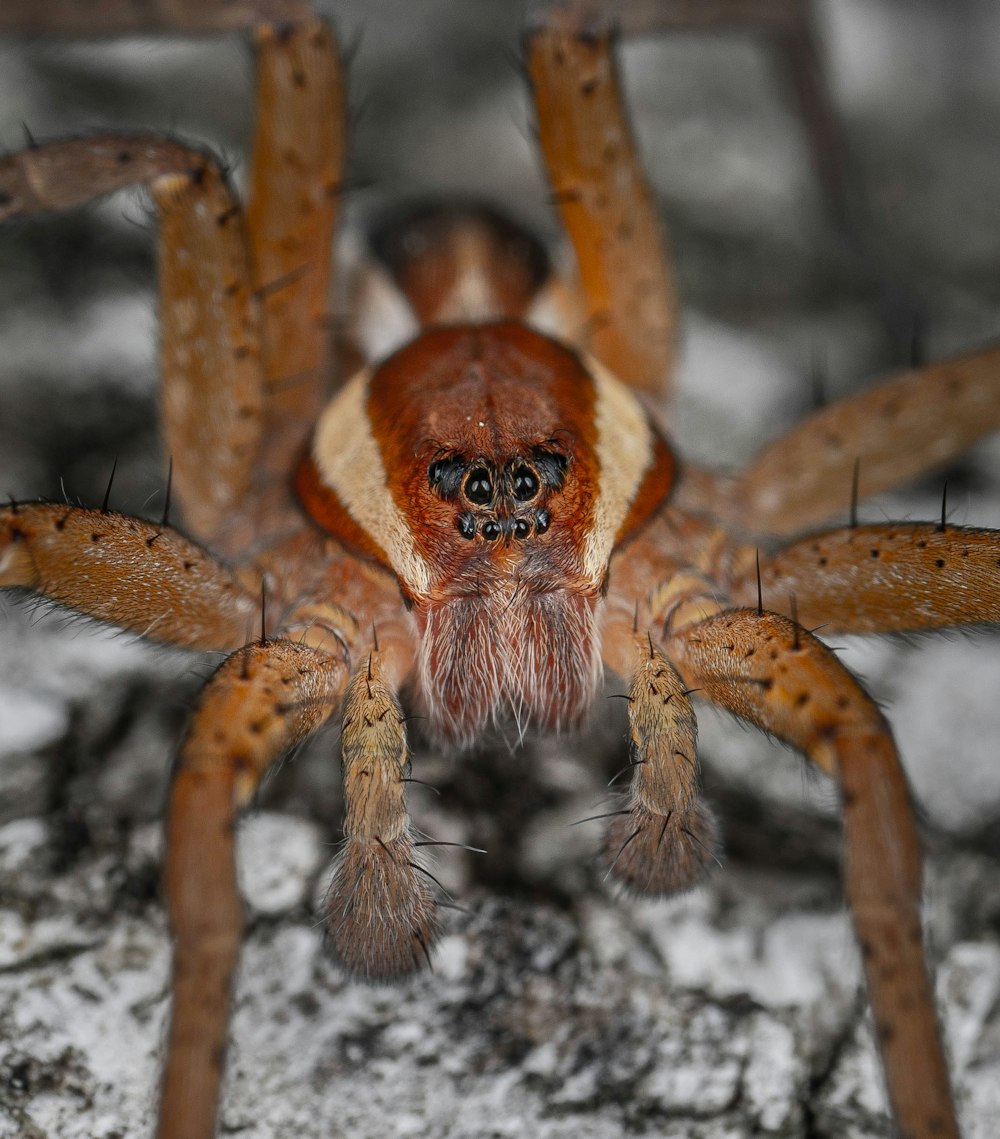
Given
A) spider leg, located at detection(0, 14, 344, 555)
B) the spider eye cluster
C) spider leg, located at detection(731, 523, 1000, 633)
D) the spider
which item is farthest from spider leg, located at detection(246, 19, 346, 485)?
spider leg, located at detection(731, 523, 1000, 633)

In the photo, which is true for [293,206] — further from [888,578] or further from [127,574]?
[888,578]

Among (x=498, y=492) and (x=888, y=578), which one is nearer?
(x=498, y=492)

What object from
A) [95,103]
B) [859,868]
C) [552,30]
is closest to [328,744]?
[859,868]

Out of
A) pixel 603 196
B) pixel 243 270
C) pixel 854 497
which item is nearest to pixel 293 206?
pixel 243 270

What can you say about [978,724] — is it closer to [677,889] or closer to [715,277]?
[677,889]

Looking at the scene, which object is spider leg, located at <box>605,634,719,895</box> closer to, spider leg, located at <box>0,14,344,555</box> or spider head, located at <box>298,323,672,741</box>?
spider head, located at <box>298,323,672,741</box>

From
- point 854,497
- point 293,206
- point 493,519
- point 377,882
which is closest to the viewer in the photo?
point 377,882
